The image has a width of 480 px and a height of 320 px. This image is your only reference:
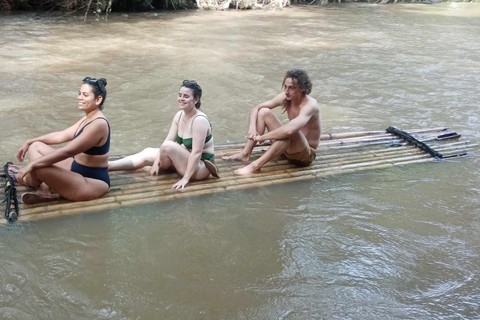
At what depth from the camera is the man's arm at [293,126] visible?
4.09 metres

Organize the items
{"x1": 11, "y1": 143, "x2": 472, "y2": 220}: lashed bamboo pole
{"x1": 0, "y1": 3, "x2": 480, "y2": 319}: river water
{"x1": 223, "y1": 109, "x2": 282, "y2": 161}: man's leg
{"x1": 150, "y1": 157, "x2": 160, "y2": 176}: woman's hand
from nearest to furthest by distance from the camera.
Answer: {"x1": 0, "y1": 3, "x2": 480, "y2": 319}: river water, {"x1": 11, "y1": 143, "x2": 472, "y2": 220}: lashed bamboo pole, {"x1": 150, "y1": 157, "x2": 160, "y2": 176}: woman's hand, {"x1": 223, "y1": 109, "x2": 282, "y2": 161}: man's leg

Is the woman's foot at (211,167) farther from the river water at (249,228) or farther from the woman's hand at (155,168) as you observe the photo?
the woman's hand at (155,168)

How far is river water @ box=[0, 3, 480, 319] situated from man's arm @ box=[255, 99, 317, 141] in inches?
17.8

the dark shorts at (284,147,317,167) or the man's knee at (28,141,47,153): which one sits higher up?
the man's knee at (28,141,47,153)

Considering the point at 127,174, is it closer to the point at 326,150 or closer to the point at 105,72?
the point at 326,150

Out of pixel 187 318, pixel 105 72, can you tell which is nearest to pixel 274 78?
pixel 105 72

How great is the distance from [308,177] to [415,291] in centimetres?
158

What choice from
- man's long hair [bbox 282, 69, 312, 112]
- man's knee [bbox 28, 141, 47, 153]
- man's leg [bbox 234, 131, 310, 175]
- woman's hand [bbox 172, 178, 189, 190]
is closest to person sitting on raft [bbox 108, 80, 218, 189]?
woman's hand [bbox 172, 178, 189, 190]

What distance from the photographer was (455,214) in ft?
12.3

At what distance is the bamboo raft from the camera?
3383 millimetres

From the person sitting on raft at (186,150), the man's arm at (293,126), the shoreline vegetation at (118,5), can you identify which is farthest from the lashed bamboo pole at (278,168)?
the shoreline vegetation at (118,5)

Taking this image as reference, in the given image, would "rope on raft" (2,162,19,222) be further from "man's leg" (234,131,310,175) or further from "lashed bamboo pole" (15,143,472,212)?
"man's leg" (234,131,310,175)

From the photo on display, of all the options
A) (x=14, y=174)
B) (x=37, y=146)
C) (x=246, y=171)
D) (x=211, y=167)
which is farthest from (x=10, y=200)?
(x=246, y=171)

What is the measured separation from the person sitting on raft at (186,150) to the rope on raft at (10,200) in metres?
0.77
